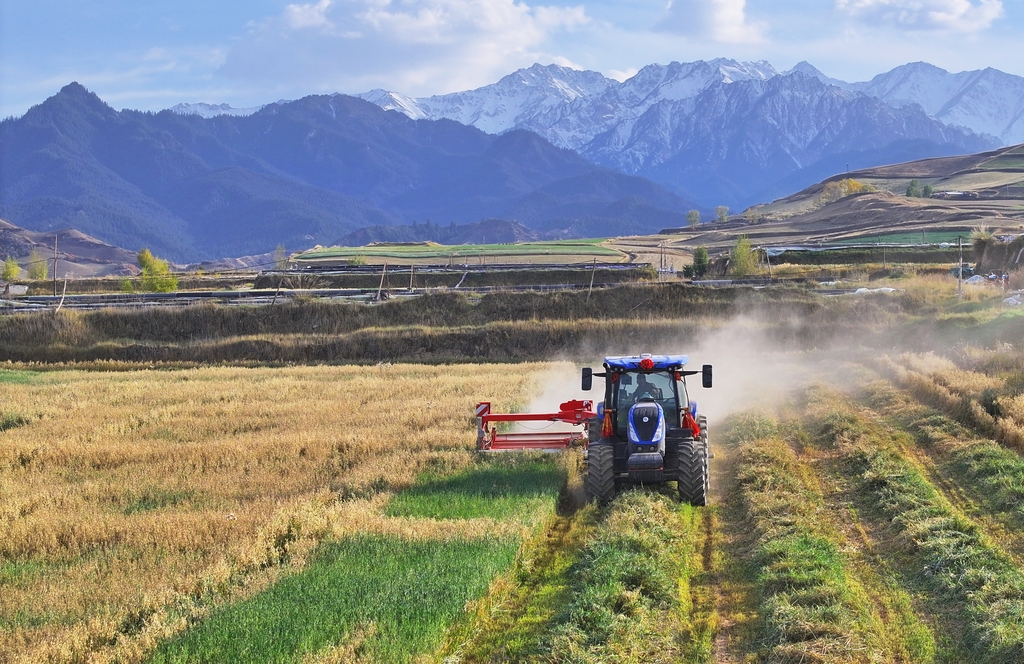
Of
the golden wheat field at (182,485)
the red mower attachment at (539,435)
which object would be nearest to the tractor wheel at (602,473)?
the golden wheat field at (182,485)

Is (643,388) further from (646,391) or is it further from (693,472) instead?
(693,472)

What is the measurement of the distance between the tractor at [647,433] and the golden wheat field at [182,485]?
3065mm

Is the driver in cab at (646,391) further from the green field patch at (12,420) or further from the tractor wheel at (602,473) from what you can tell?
the green field patch at (12,420)

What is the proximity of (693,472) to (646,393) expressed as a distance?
87.8 inches

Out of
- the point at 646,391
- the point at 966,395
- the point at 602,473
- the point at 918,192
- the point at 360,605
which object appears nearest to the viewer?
the point at 360,605

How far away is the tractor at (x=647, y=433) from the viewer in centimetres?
1636

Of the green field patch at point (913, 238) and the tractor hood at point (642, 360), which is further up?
the green field patch at point (913, 238)

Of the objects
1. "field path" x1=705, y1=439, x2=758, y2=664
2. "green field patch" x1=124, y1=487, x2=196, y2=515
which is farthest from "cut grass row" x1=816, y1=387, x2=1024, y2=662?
"green field patch" x1=124, y1=487, x2=196, y2=515

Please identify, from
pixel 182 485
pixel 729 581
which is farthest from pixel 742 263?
pixel 729 581

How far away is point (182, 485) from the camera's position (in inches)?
757

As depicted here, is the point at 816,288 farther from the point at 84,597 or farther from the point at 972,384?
the point at 84,597

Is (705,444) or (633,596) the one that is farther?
(705,444)

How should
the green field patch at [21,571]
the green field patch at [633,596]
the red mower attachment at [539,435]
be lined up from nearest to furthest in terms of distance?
the green field patch at [633,596]
the green field patch at [21,571]
the red mower attachment at [539,435]

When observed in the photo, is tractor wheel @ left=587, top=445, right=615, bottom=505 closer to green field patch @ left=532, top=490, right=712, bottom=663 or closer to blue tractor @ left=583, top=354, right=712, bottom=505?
blue tractor @ left=583, top=354, right=712, bottom=505
